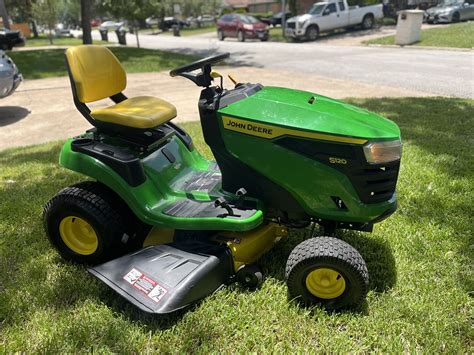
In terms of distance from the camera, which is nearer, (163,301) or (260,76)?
(163,301)

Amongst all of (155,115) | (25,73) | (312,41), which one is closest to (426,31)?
(312,41)

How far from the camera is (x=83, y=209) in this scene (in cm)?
265

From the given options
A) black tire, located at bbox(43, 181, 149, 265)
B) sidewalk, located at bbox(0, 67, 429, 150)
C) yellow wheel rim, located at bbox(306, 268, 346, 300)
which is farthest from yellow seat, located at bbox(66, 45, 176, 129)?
sidewalk, located at bbox(0, 67, 429, 150)

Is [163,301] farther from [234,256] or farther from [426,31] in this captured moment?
[426,31]

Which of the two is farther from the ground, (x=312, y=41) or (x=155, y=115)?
(x=155, y=115)

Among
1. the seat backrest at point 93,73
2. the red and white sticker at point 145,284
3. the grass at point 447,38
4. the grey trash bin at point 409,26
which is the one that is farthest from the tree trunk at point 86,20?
the red and white sticker at point 145,284

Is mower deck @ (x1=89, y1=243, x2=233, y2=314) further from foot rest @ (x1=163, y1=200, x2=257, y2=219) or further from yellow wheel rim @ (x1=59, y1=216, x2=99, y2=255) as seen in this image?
yellow wheel rim @ (x1=59, y1=216, x2=99, y2=255)

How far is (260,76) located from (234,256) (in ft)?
28.0

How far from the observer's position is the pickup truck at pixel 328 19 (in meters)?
19.8

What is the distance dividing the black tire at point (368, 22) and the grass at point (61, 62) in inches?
434

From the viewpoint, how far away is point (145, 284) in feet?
7.49

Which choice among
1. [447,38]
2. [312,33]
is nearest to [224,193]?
[447,38]

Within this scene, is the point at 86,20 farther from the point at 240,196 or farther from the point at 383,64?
the point at 240,196

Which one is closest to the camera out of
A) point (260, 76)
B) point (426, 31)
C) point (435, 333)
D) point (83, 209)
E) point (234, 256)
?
point (435, 333)
